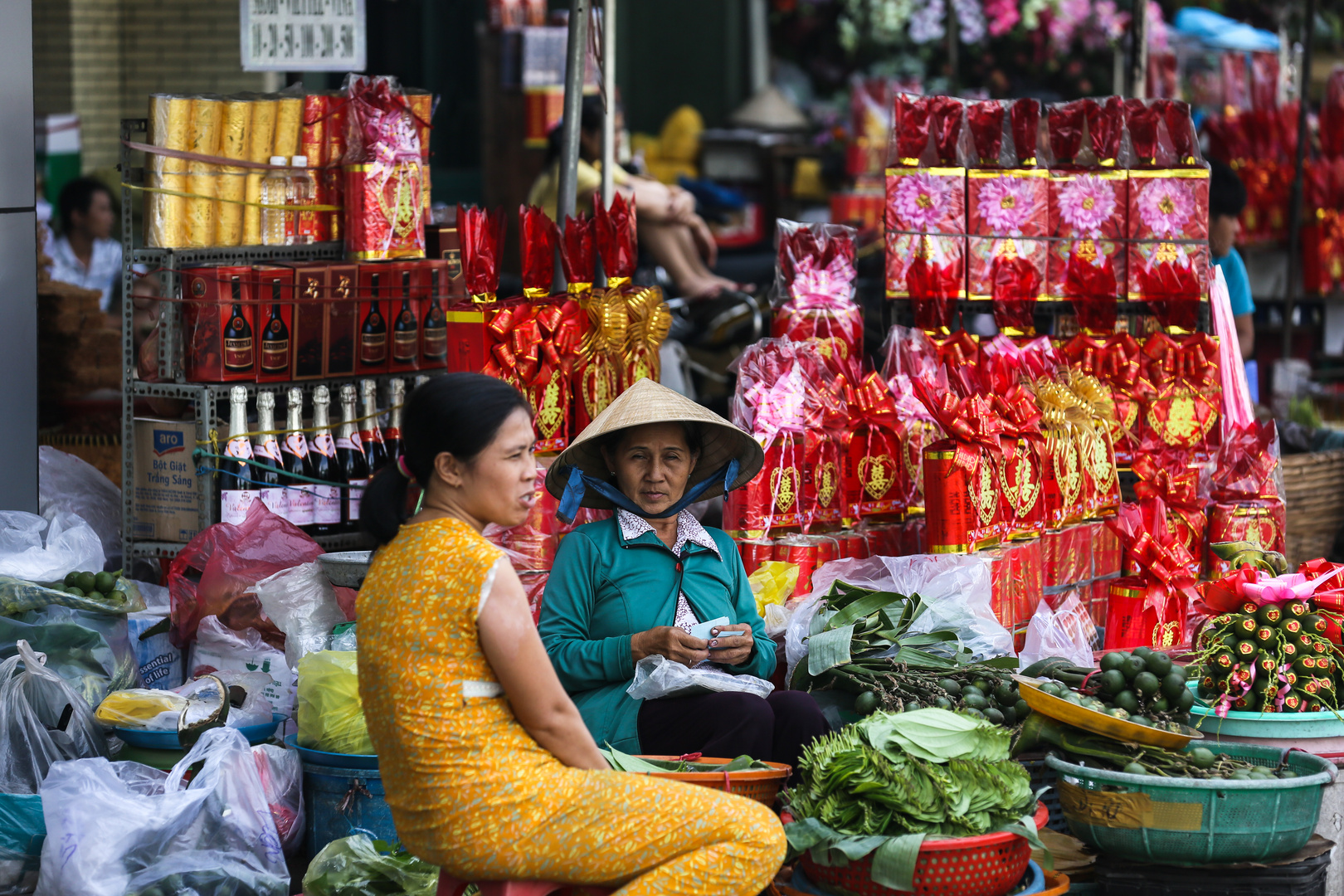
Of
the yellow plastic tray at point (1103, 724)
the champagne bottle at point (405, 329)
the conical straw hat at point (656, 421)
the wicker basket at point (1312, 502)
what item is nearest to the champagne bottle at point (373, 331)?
the champagne bottle at point (405, 329)

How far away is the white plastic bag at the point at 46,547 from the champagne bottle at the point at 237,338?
0.64 metres

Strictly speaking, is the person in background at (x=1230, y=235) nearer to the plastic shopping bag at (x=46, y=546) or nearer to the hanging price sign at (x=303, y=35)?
the hanging price sign at (x=303, y=35)

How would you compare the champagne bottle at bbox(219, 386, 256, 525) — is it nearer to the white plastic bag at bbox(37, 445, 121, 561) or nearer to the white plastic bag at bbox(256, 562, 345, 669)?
the white plastic bag at bbox(256, 562, 345, 669)

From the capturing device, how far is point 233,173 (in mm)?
4770

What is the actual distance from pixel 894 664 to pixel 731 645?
490mm

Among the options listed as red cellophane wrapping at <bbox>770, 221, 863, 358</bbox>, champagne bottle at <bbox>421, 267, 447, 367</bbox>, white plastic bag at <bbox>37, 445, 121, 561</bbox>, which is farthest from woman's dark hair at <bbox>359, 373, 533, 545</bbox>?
white plastic bag at <bbox>37, 445, 121, 561</bbox>

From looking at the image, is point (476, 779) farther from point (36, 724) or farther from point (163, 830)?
point (36, 724)

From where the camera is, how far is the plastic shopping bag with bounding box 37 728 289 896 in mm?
3344

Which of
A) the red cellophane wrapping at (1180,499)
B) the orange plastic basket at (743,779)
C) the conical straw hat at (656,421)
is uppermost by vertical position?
the conical straw hat at (656,421)

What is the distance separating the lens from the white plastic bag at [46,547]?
4.27 metres

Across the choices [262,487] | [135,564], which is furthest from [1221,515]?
[135,564]

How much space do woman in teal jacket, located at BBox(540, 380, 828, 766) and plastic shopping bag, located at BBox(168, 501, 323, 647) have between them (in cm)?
102

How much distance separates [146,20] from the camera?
9.23 meters

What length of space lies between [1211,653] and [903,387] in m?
1.38
